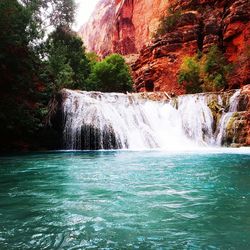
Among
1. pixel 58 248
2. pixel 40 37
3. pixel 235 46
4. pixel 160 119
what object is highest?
pixel 235 46

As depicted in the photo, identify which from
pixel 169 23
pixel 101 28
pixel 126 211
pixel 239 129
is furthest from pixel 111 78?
pixel 101 28

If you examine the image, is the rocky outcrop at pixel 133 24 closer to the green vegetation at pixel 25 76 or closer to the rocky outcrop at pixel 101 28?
the rocky outcrop at pixel 101 28

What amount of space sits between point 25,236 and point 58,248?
489 millimetres

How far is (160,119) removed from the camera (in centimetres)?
2042

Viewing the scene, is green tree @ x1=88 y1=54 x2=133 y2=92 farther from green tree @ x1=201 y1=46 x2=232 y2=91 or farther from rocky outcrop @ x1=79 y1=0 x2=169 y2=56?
rocky outcrop @ x1=79 y1=0 x2=169 y2=56

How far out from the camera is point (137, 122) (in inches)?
749

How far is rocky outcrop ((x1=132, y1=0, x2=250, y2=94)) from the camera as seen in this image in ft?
105

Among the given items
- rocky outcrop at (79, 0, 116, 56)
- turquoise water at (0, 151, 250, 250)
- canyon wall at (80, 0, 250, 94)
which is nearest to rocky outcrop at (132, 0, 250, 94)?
canyon wall at (80, 0, 250, 94)

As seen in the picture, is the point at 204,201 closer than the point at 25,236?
No

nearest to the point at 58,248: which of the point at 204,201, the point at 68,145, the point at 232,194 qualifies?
the point at 204,201

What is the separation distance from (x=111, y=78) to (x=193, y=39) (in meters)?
9.59

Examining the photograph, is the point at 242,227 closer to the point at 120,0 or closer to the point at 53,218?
the point at 53,218

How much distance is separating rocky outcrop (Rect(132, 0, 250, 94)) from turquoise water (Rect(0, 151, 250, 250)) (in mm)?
27955

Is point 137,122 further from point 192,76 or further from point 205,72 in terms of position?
point 205,72
